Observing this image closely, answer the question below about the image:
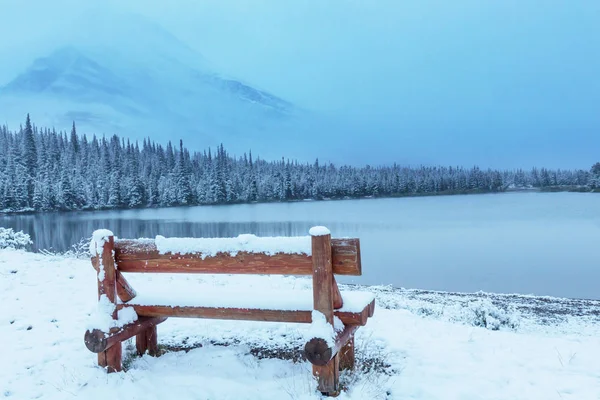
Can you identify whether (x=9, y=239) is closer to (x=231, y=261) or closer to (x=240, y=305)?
(x=240, y=305)

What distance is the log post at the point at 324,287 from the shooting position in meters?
3.73

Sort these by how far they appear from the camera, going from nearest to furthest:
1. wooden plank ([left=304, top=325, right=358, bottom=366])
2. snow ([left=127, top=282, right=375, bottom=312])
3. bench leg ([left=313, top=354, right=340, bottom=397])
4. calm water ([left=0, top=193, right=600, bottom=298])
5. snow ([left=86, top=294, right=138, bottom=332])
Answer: wooden plank ([left=304, top=325, right=358, bottom=366]) → bench leg ([left=313, top=354, right=340, bottom=397]) → snow ([left=127, top=282, right=375, bottom=312]) → snow ([left=86, top=294, right=138, bottom=332]) → calm water ([left=0, top=193, right=600, bottom=298])

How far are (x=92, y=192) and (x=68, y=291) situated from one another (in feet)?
294

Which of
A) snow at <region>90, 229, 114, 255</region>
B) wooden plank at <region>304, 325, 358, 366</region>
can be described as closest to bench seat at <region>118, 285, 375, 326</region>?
wooden plank at <region>304, 325, 358, 366</region>

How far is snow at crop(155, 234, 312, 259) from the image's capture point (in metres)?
3.89

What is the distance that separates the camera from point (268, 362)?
473 centimetres

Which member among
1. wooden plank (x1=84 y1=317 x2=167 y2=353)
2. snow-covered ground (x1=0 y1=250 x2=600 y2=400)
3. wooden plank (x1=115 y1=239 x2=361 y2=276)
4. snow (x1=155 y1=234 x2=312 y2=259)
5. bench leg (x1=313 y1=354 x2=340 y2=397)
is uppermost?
snow (x1=155 y1=234 x2=312 y2=259)

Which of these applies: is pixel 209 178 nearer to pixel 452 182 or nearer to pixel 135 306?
pixel 452 182

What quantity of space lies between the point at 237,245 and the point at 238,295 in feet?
2.55

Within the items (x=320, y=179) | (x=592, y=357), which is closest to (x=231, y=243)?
(x=592, y=357)

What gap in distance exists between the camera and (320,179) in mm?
130375

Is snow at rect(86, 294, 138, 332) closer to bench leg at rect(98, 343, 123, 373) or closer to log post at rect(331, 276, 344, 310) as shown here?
bench leg at rect(98, 343, 123, 373)

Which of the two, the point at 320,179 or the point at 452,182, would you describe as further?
the point at 452,182

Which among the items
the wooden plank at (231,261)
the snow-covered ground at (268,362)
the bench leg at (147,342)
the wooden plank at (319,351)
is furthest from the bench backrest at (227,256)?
the bench leg at (147,342)
